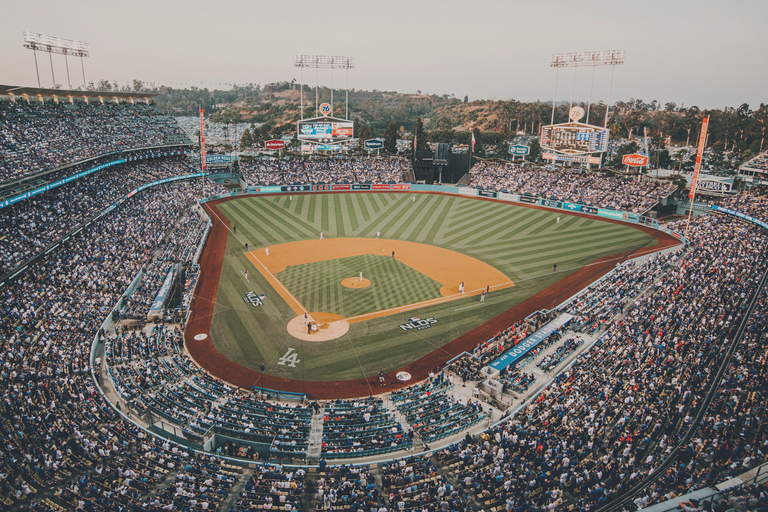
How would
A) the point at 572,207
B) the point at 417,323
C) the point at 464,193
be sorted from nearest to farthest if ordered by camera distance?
1. the point at 417,323
2. the point at 572,207
3. the point at 464,193

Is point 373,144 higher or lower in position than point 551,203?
higher

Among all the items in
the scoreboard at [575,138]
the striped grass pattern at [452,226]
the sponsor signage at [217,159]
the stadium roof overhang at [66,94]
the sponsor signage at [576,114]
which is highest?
the stadium roof overhang at [66,94]

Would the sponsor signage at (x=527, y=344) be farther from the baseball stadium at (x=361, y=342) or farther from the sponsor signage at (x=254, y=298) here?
the sponsor signage at (x=254, y=298)

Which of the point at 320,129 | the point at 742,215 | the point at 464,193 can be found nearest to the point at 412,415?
the point at 742,215

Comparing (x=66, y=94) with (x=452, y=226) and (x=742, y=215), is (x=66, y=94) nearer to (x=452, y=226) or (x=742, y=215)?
(x=452, y=226)

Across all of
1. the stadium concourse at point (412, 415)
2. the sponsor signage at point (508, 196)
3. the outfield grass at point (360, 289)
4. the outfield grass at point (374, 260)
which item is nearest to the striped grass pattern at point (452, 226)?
the outfield grass at point (374, 260)

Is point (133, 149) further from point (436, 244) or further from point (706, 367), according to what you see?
point (706, 367)
